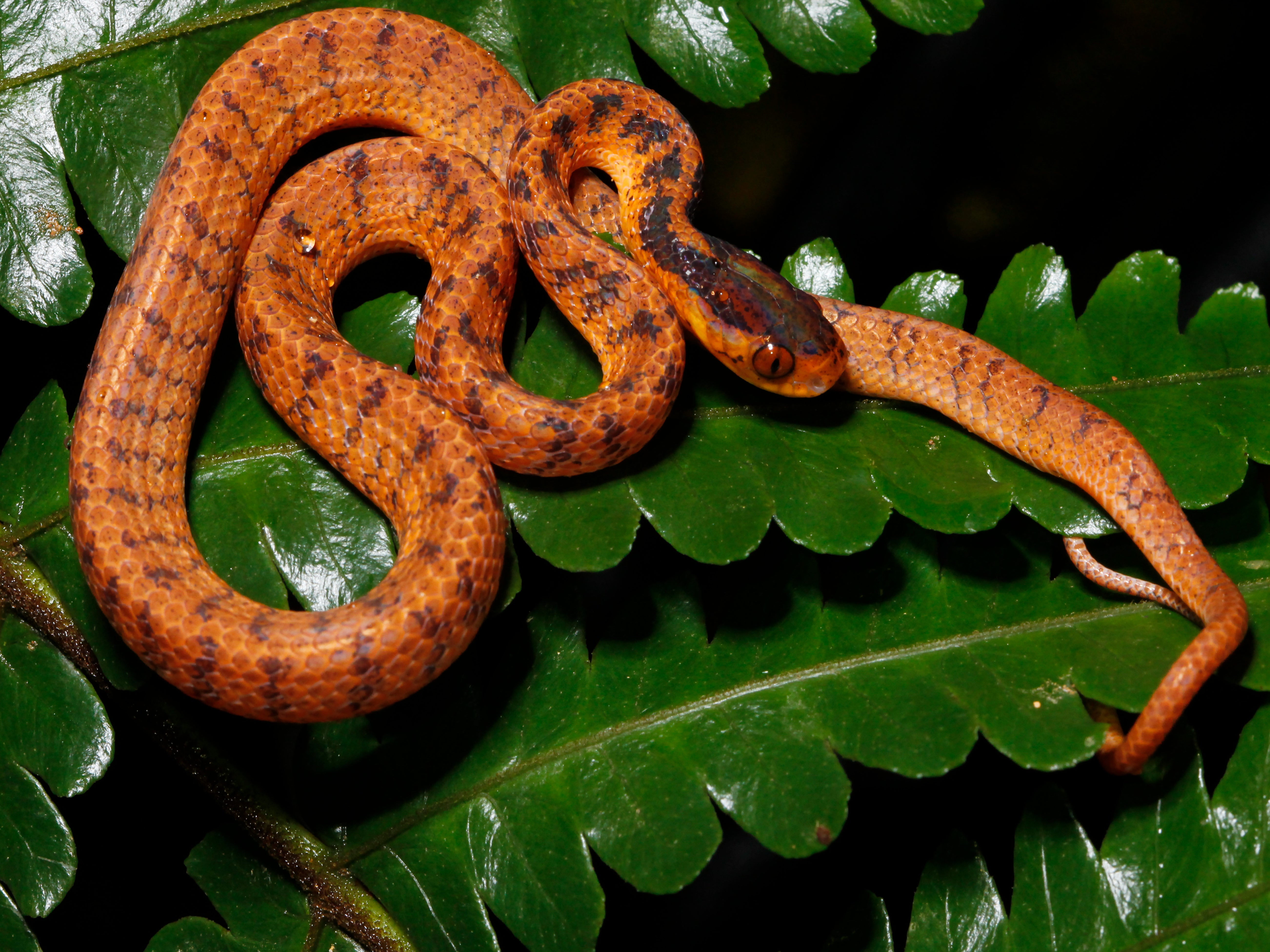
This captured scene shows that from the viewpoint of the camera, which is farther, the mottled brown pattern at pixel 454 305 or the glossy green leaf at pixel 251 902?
the glossy green leaf at pixel 251 902

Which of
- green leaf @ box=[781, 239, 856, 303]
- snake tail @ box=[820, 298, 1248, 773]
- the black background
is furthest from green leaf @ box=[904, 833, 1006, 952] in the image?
green leaf @ box=[781, 239, 856, 303]

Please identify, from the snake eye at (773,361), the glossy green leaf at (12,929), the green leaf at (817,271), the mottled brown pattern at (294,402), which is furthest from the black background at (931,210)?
the snake eye at (773,361)

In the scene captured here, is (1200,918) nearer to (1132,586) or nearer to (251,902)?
(1132,586)

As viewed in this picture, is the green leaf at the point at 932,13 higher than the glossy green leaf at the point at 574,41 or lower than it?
lower

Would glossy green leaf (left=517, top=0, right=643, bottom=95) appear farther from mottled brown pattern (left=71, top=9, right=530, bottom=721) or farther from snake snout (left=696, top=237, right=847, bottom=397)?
snake snout (left=696, top=237, right=847, bottom=397)

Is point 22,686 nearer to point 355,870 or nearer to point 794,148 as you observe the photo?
point 355,870

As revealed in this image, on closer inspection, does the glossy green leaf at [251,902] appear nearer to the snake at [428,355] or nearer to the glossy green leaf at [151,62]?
the snake at [428,355]

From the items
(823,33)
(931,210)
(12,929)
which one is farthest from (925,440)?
(12,929)
